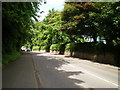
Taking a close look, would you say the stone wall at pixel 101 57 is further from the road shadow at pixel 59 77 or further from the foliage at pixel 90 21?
the road shadow at pixel 59 77

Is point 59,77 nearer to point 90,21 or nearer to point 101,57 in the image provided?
point 101,57

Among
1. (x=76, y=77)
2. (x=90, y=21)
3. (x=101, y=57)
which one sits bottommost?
(x=76, y=77)

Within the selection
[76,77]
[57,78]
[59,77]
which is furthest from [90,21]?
[57,78]

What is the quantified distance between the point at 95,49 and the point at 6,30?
12.5 m

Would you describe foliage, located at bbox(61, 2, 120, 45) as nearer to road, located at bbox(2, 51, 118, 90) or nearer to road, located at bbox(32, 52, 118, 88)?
road, located at bbox(32, 52, 118, 88)

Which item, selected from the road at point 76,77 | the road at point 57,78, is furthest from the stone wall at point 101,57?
the road at point 57,78

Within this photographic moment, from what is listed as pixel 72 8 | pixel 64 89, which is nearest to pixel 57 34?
pixel 72 8

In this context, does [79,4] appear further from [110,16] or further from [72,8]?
[110,16]

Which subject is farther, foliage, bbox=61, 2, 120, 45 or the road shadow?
foliage, bbox=61, 2, 120, 45

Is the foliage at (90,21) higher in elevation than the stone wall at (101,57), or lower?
higher

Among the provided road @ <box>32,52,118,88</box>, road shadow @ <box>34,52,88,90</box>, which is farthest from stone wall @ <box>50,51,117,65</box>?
road shadow @ <box>34,52,88,90</box>

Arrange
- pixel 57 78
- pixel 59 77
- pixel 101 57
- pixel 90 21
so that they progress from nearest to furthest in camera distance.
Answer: pixel 57 78, pixel 59 77, pixel 101 57, pixel 90 21

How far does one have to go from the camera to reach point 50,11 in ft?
157

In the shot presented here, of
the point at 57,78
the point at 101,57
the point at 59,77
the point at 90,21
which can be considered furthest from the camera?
the point at 90,21
